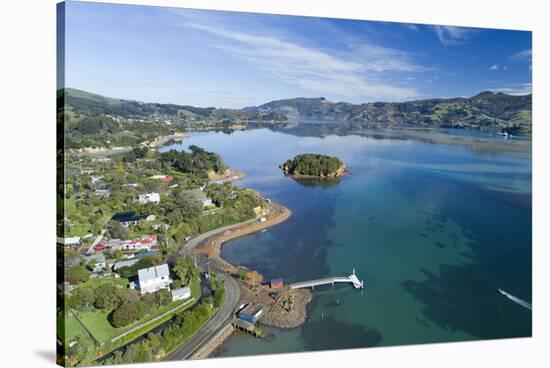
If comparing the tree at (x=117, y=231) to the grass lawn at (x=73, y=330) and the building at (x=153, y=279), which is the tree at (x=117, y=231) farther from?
the grass lawn at (x=73, y=330)

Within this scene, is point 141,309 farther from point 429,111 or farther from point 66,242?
point 429,111

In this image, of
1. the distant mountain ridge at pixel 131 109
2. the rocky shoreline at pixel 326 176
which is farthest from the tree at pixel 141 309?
the rocky shoreline at pixel 326 176

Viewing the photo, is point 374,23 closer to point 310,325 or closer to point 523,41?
point 523,41

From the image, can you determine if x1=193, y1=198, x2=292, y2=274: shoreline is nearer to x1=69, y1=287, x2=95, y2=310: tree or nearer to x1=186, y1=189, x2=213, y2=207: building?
x1=186, y1=189, x2=213, y2=207: building

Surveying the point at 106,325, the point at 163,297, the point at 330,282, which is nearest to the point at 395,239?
the point at 330,282

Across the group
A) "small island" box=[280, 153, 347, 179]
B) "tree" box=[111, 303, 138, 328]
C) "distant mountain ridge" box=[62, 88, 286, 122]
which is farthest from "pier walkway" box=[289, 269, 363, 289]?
"small island" box=[280, 153, 347, 179]

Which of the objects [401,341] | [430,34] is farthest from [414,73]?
[401,341]
